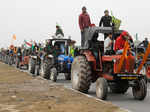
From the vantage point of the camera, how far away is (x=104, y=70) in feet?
34.3

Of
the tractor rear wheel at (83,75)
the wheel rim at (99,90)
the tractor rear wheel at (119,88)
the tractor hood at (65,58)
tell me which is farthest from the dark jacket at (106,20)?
the tractor hood at (65,58)

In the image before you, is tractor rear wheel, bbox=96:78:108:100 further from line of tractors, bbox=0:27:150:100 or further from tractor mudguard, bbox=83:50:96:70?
tractor mudguard, bbox=83:50:96:70

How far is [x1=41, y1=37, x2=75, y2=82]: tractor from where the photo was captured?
53.3 feet

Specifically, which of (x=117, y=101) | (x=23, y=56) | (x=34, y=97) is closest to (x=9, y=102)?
(x=34, y=97)

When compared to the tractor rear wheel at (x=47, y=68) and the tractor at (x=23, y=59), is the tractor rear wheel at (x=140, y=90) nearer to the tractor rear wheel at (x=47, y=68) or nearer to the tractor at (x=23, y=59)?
the tractor rear wheel at (x=47, y=68)

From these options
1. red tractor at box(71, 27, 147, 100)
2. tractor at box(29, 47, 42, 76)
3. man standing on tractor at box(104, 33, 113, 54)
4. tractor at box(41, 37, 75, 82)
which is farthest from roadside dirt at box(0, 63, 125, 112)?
tractor at box(29, 47, 42, 76)

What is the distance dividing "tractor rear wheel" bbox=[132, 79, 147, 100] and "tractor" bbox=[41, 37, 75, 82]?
6.29 meters

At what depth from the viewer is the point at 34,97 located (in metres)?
9.80

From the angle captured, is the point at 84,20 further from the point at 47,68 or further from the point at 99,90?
the point at 47,68

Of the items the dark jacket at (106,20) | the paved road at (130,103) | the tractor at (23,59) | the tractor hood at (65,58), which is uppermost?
the dark jacket at (106,20)

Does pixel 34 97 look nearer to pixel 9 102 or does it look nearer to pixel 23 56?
pixel 9 102

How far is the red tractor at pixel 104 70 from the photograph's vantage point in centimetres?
934

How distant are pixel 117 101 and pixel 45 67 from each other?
740cm

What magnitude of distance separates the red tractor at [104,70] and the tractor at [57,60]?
4.43 metres
